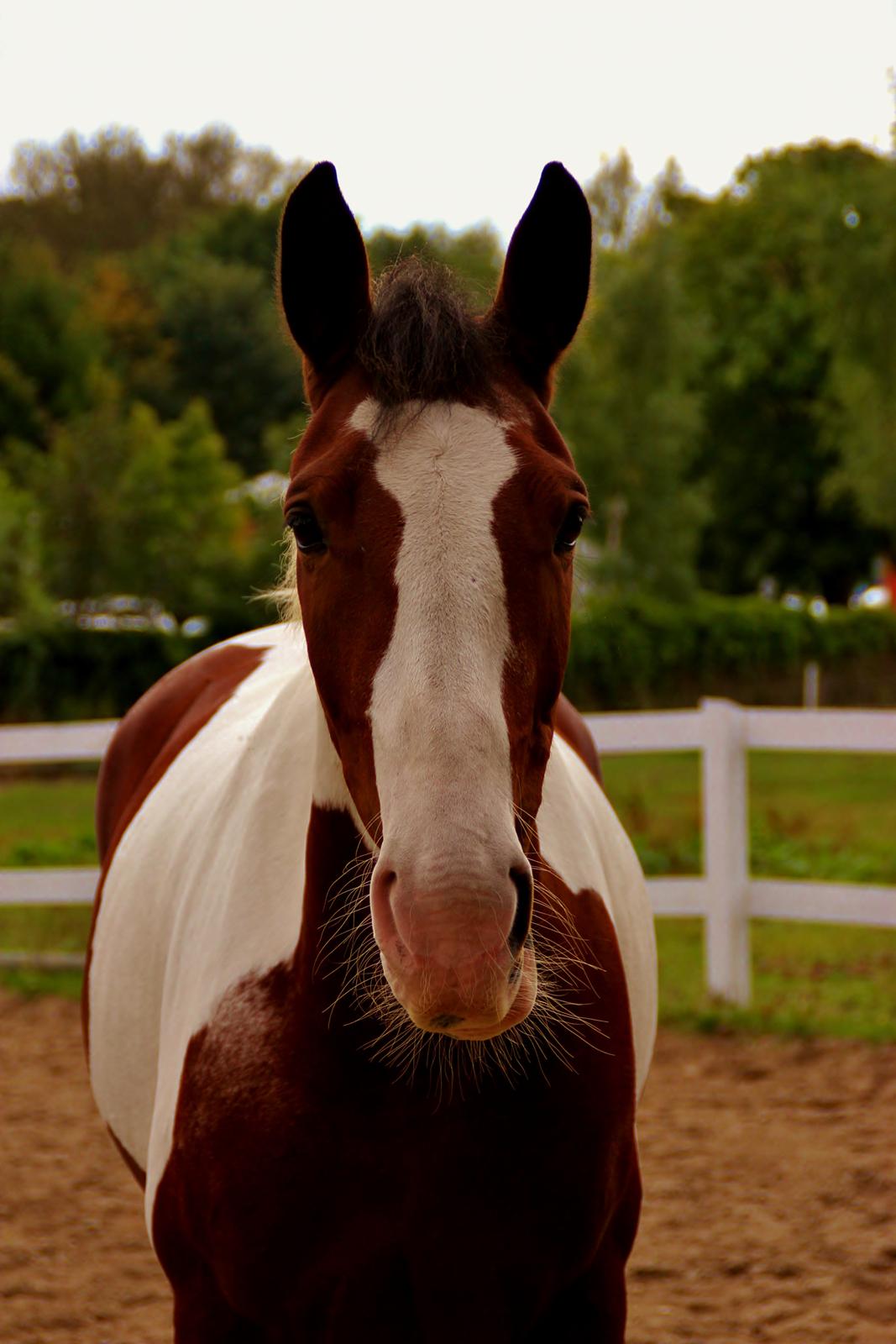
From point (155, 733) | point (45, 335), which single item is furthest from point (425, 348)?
point (45, 335)

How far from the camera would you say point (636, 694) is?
Result: 20.0m

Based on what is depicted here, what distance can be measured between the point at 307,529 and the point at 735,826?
4979 mm

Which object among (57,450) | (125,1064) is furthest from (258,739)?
(57,450)

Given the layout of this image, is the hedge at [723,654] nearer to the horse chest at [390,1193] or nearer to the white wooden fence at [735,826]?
the white wooden fence at [735,826]

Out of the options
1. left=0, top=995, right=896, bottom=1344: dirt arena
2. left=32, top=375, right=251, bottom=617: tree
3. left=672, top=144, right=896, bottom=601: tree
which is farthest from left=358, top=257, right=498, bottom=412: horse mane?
left=672, top=144, right=896, bottom=601: tree

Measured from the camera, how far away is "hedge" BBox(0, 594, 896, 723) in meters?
17.1

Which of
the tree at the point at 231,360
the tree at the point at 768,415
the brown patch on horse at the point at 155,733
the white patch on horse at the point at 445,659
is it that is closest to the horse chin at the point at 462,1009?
the white patch on horse at the point at 445,659

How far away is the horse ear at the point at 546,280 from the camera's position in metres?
2.07

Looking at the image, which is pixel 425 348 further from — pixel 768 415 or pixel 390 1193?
pixel 768 415

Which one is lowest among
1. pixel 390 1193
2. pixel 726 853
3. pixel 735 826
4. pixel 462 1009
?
pixel 726 853

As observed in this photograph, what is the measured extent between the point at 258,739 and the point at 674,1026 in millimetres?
4303

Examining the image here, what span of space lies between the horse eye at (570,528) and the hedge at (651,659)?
34.2 feet

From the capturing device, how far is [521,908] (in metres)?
1.58

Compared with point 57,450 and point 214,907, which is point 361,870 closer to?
point 214,907
